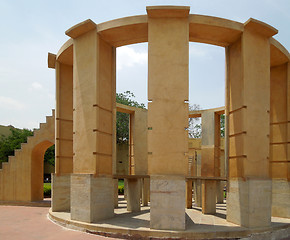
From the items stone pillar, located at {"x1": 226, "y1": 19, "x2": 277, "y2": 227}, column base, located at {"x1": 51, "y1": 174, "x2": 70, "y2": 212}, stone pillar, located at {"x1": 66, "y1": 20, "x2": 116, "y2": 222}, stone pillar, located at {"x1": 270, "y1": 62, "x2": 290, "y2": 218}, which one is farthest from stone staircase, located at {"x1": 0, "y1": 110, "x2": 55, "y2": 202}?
stone pillar, located at {"x1": 270, "y1": 62, "x2": 290, "y2": 218}

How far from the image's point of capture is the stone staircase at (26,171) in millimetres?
16469

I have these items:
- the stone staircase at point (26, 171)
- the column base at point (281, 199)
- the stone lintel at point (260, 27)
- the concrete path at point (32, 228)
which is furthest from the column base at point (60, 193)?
the stone lintel at point (260, 27)

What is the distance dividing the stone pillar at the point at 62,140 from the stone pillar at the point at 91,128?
2.72 meters

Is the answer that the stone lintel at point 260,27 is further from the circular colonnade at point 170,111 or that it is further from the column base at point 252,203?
the column base at point 252,203

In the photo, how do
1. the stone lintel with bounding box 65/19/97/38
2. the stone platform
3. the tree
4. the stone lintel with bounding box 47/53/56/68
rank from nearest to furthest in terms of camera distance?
the stone platform, the stone lintel with bounding box 65/19/97/38, the stone lintel with bounding box 47/53/56/68, the tree

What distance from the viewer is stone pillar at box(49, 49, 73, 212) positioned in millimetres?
12781

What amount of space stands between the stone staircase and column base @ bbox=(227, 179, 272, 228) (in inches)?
436

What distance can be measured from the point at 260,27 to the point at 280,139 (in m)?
5.30

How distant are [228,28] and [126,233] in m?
7.69

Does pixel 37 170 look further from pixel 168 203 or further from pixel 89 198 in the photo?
pixel 168 203

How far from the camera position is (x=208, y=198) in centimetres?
1299

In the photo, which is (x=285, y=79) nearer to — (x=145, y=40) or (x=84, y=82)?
(x=145, y=40)

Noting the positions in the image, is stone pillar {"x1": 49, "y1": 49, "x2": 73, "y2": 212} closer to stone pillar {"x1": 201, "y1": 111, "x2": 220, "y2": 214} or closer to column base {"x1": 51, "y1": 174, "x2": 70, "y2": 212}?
column base {"x1": 51, "y1": 174, "x2": 70, "y2": 212}

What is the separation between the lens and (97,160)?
10016 mm
